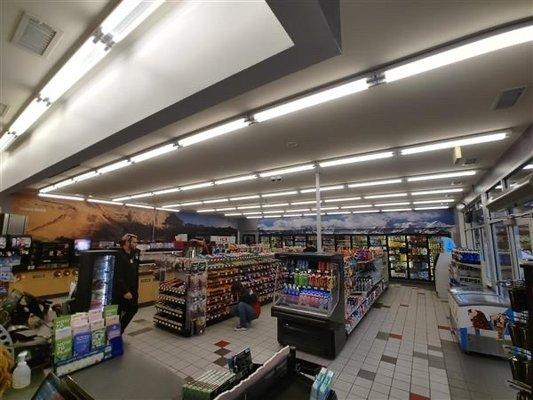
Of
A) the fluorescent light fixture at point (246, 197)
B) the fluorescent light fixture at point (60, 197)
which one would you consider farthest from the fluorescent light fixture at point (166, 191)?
the fluorescent light fixture at point (60, 197)

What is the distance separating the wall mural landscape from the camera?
1037 centimetres

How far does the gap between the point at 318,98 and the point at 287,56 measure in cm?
139

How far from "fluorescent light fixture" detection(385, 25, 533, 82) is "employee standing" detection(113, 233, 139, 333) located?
457 cm

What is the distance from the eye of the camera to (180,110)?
2.92m

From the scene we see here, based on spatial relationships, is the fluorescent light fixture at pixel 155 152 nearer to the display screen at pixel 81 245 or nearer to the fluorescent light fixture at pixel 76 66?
the fluorescent light fixture at pixel 76 66

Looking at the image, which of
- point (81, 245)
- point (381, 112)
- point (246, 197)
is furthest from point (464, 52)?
point (81, 245)

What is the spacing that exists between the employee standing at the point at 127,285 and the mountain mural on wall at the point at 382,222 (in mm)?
12657

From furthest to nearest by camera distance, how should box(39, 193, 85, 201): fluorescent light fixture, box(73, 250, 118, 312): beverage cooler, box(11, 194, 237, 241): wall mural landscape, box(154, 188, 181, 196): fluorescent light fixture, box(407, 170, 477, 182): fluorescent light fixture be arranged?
box(39, 193, 85, 201): fluorescent light fixture → box(11, 194, 237, 241): wall mural landscape → box(154, 188, 181, 196): fluorescent light fixture → box(407, 170, 477, 182): fluorescent light fixture → box(73, 250, 118, 312): beverage cooler

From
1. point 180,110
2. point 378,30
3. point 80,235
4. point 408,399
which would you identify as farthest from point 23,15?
point 80,235

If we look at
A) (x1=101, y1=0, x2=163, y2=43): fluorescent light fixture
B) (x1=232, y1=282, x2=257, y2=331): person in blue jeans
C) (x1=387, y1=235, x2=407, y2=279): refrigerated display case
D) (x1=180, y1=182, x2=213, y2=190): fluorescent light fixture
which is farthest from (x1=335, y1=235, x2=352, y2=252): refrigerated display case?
(x1=101, y1=0, x2=163, y2=43): fluorescent light fixture

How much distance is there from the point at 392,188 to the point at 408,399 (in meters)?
7.09

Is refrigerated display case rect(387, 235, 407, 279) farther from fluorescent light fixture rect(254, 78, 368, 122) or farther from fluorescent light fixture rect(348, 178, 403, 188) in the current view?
fluorescent light fixture rect(254, 78, 368, 122)

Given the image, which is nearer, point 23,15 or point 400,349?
point 23,15

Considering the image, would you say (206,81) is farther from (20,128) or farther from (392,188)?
(392,188)
